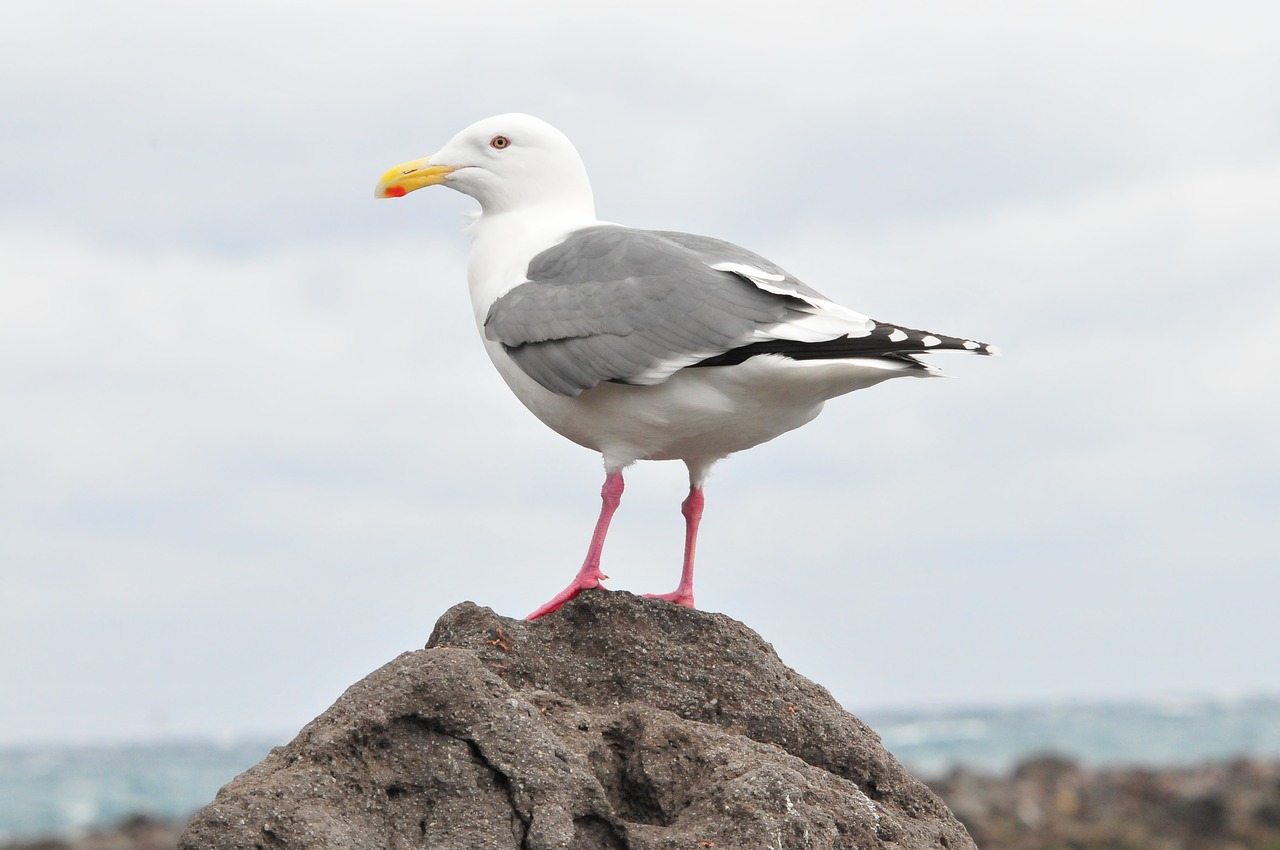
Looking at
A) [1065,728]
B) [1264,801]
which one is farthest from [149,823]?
[1065,728]

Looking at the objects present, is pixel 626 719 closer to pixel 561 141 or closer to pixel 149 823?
pixel 561 141

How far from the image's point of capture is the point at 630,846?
4930mm

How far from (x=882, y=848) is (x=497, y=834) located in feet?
4.48

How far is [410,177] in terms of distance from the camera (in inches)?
307

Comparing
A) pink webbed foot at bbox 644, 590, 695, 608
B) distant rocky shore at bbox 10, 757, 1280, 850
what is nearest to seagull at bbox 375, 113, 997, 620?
pink webbed foot at bbox 644, 590, 695, 608

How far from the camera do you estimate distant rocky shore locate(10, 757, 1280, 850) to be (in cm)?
2312

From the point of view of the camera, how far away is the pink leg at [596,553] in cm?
641

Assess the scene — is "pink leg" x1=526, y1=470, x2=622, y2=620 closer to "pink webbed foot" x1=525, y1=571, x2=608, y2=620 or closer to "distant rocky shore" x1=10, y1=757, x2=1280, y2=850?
"pink webbed foot" x1=525, y1=571, x2=608, y2=620

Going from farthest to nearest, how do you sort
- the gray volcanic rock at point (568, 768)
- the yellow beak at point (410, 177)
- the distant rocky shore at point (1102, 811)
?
the distant rocky shore at point (1102, 811), the yellow beak at point (410, 177), the gray volcanic rock at point (568, 768)

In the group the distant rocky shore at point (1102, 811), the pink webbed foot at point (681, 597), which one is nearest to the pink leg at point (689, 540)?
the pink webbed foot at point (681, 597)

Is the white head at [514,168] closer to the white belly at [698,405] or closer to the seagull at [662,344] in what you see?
the seagull at [662,344]

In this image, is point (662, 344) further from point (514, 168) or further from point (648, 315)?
point (514, 168)

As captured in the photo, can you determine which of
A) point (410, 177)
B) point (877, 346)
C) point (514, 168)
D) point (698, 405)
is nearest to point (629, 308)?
point (698, 405)

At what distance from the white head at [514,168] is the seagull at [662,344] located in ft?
0.52
